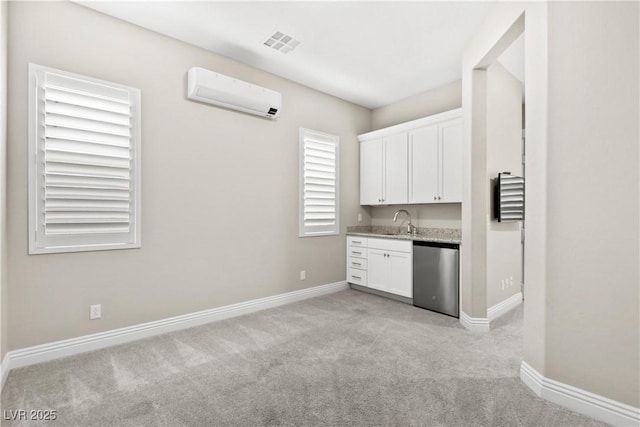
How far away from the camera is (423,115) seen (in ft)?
14.8

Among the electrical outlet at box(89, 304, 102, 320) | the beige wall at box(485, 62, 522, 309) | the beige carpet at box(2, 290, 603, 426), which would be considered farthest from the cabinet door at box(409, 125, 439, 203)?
the electrical outlet at box(89, 304, 102, 320)

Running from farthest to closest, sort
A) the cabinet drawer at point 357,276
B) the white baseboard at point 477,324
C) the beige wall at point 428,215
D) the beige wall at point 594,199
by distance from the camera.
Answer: the cabinet drawer at point 357,276, the beige wall at point 428,215, the white baseboard at point 477,324, the beige wall at point 594,199

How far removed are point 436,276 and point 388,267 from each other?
2.33 feet

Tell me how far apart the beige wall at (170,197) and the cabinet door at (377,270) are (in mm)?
633

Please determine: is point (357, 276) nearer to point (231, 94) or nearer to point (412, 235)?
point (412, 235)

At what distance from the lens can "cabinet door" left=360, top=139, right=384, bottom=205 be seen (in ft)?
15.3

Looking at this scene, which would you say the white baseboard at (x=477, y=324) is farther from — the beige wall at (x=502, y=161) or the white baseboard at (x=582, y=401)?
the white baseboard at (x=582, y=401)

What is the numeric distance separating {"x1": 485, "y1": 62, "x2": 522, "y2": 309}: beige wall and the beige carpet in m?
0.63

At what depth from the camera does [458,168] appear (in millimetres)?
3727

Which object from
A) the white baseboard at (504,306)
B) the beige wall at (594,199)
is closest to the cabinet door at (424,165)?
the white baseboard at (504,306)

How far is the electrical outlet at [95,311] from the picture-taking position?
2.64 m

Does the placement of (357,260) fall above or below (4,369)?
above

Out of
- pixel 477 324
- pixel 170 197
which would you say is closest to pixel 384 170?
pixel 477 324

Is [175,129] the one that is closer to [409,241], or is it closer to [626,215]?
[409,241]
